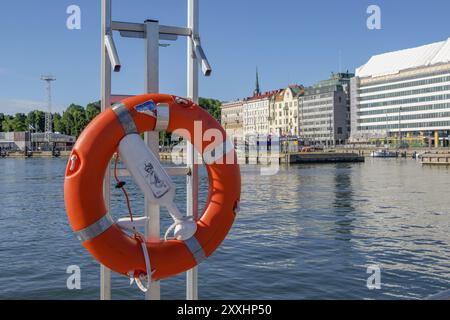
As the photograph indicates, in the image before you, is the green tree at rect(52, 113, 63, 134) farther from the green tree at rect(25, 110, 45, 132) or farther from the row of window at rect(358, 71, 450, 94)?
the row of window at rect(358, 71, 450, 94)

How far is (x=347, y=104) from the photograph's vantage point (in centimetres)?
11400

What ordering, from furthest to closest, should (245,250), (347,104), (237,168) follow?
(347,104) → (245,250) → (237,168)

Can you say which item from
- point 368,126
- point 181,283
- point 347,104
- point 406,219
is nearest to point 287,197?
point 406,219

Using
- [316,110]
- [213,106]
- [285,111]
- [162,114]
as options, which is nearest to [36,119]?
[213,106]

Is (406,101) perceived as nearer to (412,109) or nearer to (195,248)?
(412,109)

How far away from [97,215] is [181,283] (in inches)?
253

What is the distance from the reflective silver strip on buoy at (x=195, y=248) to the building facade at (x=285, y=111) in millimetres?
119018

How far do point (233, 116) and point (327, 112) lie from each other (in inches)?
1429

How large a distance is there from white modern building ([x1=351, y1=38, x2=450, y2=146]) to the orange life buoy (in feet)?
298

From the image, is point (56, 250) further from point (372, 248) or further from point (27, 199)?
point (27, 199)

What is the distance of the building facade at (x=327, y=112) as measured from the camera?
113125 mm

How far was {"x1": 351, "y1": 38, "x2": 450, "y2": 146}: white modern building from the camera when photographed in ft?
292

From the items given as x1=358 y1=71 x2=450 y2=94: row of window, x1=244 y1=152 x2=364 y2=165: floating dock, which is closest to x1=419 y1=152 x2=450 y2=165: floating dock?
x1=244 y1=152 x2=364 y2=165: floating dock

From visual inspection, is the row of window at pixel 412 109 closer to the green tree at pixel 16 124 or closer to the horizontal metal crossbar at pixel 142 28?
the green tree at pixel 16 124
